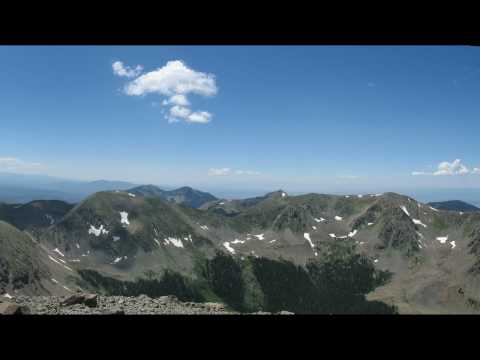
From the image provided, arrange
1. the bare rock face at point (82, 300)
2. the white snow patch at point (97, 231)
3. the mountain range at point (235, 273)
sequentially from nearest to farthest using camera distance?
the bare rock face at point (82, 300), the mountain range at point (235, 273), the white snow patch at point (97, 231)

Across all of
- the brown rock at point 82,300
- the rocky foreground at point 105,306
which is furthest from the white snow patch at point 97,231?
the brown rock at point 82,300

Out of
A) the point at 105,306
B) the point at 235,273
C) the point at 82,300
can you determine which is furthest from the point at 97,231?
the point at 105,306

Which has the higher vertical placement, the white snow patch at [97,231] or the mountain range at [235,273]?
the white snow patch at [97,231]

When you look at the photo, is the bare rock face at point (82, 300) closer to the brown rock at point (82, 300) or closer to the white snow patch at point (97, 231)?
the brown rock at point (82, 300)

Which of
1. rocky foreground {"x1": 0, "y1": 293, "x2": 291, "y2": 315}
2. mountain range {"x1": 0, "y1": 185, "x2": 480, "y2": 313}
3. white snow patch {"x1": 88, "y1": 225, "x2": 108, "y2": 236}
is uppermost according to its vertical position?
rocky foreground {"x1": 0, "y1": 293, "x2": 291, "y2": 315}

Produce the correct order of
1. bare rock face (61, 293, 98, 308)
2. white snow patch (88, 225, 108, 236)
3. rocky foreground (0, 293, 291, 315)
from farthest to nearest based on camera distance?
white snow patch (88, 225, 108, 236) → bare rock face (61, 293, 98, 308) → rocky foreground (0, 293, 291, 315)

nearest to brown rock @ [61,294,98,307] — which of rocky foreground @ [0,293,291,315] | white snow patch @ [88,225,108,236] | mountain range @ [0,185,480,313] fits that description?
rocky foreground @ [0,293,291,315]

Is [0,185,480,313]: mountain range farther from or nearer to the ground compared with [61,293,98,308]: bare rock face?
nearer to the ground

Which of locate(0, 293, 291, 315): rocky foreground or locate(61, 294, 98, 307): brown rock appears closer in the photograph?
locate(0, 293, 291, 315): rocky foreground

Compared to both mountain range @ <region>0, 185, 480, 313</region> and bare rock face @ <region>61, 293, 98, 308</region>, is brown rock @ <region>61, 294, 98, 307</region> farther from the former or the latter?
mountain range @ <region>0, 185, 480, 313</region>
